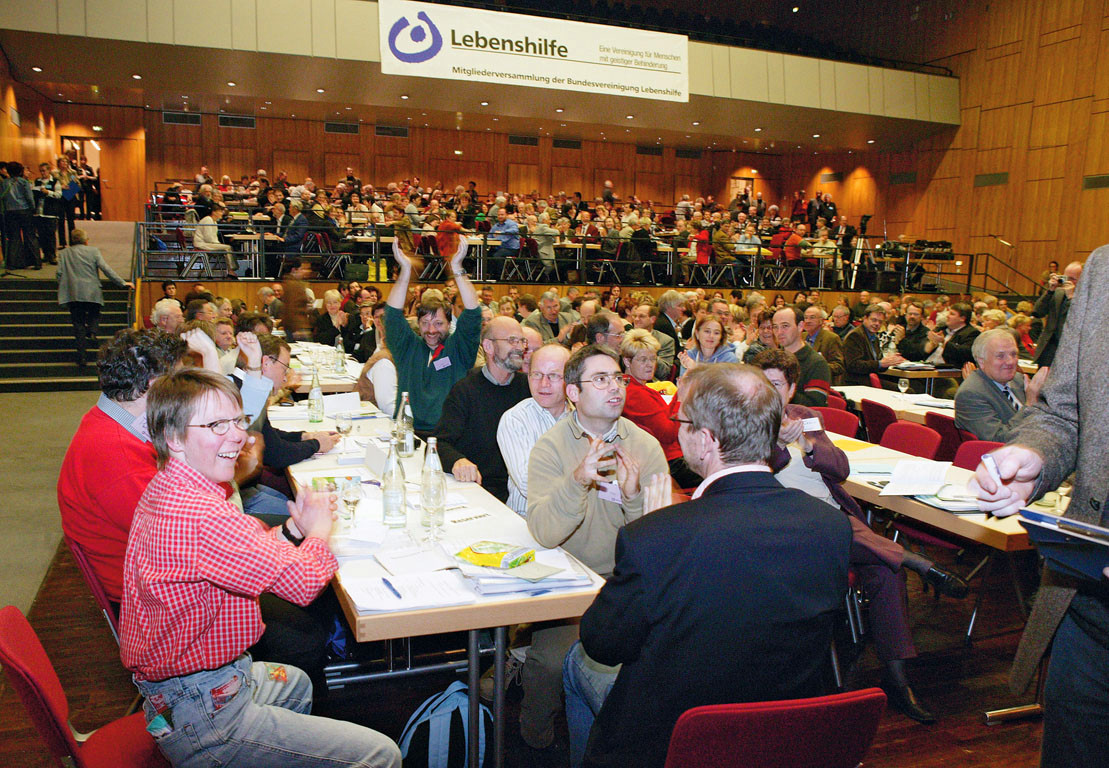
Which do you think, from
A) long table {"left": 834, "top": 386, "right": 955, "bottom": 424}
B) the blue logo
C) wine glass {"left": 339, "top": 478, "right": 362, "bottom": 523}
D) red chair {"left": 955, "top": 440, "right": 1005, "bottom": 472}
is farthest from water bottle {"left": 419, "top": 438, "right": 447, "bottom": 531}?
the blue logo

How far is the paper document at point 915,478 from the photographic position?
3197 mm

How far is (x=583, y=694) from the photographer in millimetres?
2248

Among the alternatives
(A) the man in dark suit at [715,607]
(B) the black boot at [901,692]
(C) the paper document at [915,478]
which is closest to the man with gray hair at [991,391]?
(C) the paper document at [915,478]

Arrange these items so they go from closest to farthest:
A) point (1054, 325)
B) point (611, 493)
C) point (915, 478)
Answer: point (611, 493) → point (915, 478) → point (1054, 325)

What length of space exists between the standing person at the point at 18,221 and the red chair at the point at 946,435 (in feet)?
40.5

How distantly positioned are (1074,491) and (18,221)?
13.9 meters

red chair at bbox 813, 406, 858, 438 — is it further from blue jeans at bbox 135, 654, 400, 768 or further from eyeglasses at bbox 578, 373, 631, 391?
blue jeans at bbox 135, 654, 400, 768

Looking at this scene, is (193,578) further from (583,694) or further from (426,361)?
(426,361)

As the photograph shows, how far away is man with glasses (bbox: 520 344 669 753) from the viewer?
2.54 meters

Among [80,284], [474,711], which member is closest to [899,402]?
[474,711]

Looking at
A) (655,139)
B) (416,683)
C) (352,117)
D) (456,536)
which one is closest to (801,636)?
(456,536)

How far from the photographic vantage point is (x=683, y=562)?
1.44 m

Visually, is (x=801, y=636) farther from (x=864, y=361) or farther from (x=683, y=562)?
(x=864, y=361)

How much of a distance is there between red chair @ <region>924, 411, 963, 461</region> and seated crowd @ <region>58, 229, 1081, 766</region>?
0.85 ft
